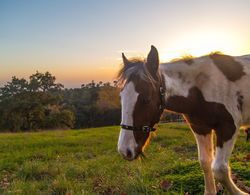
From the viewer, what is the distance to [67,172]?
8.27 m

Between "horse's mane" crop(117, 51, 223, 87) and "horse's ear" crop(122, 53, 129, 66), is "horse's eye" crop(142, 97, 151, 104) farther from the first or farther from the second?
"horse's ear" crop(122, 53, 129, 66)

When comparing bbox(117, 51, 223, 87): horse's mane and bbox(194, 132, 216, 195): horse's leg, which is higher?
bbox(117, 51, 223, 87): horse's mane

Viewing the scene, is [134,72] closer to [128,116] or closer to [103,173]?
[128,116]

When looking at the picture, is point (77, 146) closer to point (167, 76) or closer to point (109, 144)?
point (109, 144)

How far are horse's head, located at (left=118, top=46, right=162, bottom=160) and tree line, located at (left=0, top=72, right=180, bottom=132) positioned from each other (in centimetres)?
4636

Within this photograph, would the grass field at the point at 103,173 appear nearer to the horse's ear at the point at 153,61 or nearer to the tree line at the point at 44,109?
the horse's ear at the point at 153,61

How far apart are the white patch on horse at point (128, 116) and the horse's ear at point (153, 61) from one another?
0.32 m

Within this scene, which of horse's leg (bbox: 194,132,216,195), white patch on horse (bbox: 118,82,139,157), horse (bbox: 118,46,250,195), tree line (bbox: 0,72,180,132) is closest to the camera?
white patch on horse (bbox: 118,82,139,157)

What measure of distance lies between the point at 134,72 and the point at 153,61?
9.7 inches

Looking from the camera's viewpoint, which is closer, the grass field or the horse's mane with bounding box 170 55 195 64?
the horse's mane with bounding box 170 55 195 64

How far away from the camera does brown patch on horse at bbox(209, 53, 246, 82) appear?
4.63m

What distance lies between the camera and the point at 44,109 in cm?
5594

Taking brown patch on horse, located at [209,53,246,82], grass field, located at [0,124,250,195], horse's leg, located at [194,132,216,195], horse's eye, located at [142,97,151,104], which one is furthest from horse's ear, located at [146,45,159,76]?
grass field, located at [0,124,250,195]

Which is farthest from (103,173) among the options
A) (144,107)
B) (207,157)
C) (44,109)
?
(44,109)
